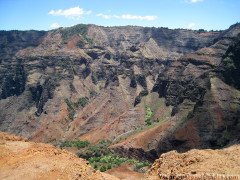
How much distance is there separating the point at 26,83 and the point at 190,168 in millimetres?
102204

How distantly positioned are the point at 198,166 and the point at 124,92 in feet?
244

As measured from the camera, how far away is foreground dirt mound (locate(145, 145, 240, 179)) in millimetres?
26578

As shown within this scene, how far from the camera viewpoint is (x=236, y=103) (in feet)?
183

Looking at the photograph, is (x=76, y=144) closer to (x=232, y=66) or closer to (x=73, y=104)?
(x=73, y=104)

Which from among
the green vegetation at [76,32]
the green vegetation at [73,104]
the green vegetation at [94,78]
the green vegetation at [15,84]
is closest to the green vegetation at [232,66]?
the green vegetation at [73,104]

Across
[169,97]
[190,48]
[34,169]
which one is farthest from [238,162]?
[190,48]

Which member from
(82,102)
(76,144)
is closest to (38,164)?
(76,144)

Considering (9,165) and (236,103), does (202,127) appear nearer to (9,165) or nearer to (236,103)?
(236,103)

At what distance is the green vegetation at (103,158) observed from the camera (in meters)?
61.1

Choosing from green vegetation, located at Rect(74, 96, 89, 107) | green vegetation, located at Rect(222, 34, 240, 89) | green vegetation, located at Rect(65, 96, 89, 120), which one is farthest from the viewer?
green vegetation, located at Rect(74, 96, 89, 107)

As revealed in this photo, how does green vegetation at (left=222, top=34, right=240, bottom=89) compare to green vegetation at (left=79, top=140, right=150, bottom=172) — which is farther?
green vegetation at (left=79, top=140, right=150, bottom=172)

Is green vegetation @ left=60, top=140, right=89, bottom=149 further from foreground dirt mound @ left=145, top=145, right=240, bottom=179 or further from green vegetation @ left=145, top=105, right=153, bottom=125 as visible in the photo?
foreground dirt mound @ left=145, top=145, right=240, bottom=179

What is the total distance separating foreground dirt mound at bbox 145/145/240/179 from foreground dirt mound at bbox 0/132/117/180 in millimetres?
7902

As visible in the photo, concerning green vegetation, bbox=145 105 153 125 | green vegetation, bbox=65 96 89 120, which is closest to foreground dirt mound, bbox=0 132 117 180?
green vegetation, bbox=145 105 153 125
